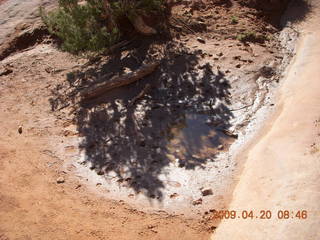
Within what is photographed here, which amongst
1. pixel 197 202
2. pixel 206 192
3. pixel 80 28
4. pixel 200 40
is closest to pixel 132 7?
pixel 80 28

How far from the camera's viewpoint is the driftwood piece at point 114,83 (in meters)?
8.33

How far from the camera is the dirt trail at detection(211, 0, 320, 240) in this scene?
4.83 metres

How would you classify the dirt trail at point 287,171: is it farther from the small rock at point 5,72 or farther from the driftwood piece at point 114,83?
the small rock at point 5,72

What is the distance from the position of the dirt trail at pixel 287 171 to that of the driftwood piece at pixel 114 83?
2.83 metres

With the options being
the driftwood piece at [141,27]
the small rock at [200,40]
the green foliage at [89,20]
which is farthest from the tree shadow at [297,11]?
the driftwood piece at [141,27]

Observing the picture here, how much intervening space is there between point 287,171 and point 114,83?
4114mm

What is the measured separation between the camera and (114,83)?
8.40 metres

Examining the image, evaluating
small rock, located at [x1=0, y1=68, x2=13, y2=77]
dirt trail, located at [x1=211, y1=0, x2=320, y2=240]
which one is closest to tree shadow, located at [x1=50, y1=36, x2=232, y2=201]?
dirt trail, located at [x1=211, y1=0, x2=320, y2=240]

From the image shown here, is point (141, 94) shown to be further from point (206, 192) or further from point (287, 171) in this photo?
point (287, 171)

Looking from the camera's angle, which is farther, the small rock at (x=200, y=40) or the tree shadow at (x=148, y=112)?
the small rock at (x=200, y=40)

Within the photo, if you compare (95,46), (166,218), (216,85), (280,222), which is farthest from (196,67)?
(280,222)

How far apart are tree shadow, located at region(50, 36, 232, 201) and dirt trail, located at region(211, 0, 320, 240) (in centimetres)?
90

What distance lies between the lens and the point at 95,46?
858 centimetres

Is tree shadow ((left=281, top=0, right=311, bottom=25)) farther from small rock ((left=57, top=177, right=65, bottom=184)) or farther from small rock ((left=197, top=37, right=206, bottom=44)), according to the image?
small rock ((left=57, top=177, right=65, bottom=184))
